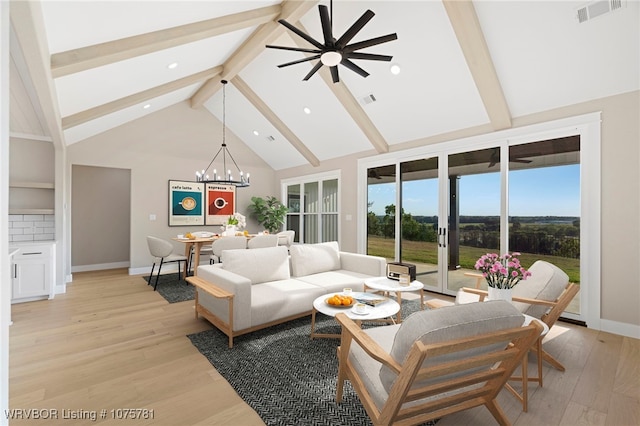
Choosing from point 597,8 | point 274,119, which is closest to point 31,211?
point 274,119

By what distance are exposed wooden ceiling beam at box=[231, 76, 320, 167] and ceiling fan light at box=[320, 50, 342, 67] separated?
11.9 ft

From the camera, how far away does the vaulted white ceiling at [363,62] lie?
105 inches

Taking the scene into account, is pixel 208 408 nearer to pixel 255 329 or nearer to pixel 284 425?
pixel 284 425

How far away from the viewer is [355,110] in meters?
5.03

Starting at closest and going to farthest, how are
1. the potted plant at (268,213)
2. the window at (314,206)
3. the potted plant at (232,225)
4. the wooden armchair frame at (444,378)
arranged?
the wooden armchair frame at (444,378), the potted plant at (232,225), the window at (314,206), the potted plant at (268,213)

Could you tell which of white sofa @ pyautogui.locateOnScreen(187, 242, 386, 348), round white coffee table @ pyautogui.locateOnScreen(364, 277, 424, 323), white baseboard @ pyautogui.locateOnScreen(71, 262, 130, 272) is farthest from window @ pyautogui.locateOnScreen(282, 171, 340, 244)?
white baseboard @ pyautogui.locateOnScreen(71, 262, 130, 272)

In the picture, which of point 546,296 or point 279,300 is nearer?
point 546,296

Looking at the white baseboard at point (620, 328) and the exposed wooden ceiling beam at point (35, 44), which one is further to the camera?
the white baseboard at point (620, 328)

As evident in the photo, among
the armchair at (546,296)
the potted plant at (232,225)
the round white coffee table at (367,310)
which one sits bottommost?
the round white coffee table at (367,310)

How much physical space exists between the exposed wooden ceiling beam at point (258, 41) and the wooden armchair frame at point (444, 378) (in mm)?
3770

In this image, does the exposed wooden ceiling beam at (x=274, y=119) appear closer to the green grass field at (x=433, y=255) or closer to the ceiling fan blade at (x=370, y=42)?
the green grass field at (x=433, y=255)

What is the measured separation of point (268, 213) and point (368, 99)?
4.06 m

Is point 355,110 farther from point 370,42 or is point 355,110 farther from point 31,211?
point 31,211

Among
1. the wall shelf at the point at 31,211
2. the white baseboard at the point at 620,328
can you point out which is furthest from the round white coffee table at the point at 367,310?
the wall shelf at the point at 31,211
